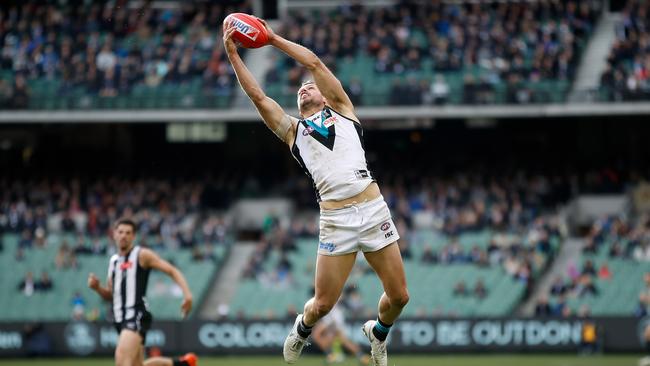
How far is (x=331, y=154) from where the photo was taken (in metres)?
Answer: 10.5

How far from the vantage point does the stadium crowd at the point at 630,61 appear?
32.0 m

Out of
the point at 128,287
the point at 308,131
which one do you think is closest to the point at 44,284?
the point at 128,287

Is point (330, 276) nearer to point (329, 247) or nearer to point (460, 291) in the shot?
point (329, 247)

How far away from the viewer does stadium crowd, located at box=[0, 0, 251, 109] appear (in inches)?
1324

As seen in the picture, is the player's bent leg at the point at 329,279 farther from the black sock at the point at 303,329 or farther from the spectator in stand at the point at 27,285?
the spectator in stand at the point at 27,285

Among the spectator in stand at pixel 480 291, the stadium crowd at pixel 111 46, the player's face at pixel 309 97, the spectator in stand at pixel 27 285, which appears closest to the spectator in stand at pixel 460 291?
the spectator in stand at pixel 480 291

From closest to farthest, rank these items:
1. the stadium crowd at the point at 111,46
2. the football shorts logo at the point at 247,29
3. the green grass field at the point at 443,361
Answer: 1. the football shorts logo at the point at 247,29
2. the green grass field at the point at 443,361
3. the stadium crowd at the point at 111,46

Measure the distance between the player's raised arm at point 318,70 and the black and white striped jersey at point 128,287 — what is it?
4.19m

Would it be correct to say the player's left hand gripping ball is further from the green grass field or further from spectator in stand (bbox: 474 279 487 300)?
spectator in stand (bbox: 474 279 487 300)

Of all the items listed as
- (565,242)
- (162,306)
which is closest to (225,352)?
(162,306)

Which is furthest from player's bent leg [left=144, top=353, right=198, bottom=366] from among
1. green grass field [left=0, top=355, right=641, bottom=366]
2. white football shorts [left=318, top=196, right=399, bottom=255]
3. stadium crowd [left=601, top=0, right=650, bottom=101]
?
stadium crowd [left=601, top=0, right=650, bottom=101]

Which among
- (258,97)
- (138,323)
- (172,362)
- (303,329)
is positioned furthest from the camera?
(172,362)

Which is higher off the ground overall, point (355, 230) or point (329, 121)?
point (329, 121)

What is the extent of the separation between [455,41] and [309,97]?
2413 centimetres
